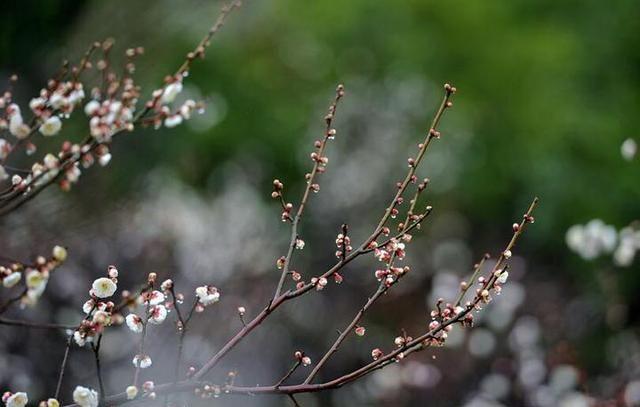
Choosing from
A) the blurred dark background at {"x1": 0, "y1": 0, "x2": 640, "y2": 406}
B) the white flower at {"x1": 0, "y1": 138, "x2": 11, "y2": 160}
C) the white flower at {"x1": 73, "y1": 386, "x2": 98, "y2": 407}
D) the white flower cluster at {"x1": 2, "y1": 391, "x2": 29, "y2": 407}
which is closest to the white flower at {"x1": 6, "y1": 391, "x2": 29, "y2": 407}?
the white flower cluster at {"x1": 2, "y1": 391, "x2": 29, "y2": 407}

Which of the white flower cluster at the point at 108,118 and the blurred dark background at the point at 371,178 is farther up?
the blurred dark background at the point at 371,178

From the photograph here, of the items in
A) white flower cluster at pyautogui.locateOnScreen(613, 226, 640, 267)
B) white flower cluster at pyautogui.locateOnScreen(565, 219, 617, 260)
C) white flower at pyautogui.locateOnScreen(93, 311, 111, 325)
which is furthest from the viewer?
white flower cluster at pyautogui.locateOnScreen(565, 219, 617, 260)

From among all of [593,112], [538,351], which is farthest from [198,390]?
[593,112]

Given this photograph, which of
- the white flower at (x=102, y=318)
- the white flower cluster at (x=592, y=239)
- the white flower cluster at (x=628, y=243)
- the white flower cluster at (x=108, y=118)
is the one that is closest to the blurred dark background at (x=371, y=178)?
the white flower cluster at (x=592, y=239)

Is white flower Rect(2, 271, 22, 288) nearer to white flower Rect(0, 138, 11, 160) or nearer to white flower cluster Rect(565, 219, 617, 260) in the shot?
white flower Rect(0, 138, 11, 160)

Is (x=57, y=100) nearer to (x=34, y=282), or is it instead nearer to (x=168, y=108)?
(x=168, y=108)

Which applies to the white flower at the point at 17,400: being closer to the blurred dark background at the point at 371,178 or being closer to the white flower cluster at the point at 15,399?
the white flower cluster at the point at 15,399

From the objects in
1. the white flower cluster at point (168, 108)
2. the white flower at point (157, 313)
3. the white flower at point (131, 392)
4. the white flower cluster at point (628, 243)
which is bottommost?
the white flower at point (131, 392)

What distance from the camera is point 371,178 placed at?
8531mm

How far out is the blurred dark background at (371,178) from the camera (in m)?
5.50

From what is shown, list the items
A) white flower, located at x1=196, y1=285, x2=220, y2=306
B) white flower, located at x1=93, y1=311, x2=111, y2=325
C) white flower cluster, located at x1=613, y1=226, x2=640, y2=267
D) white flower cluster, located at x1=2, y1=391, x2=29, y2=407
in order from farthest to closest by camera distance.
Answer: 1. white flower cluster, located at x1=613, y1=226, x2=640, y2=267
2. white flower, located at x1=196, y1=285, x2=220, y2=306
3. white flower cluster, located at x1=2, y1=391, x2=29, y2=407
4. white flower, located at x1=93, y1=311, x2=111, y2=325

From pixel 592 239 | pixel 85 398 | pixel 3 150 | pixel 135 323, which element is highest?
pixel 592 239

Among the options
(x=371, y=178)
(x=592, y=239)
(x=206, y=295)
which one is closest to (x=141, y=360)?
(x=206, y=295)

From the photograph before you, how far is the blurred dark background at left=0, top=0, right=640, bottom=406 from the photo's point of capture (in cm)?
550
